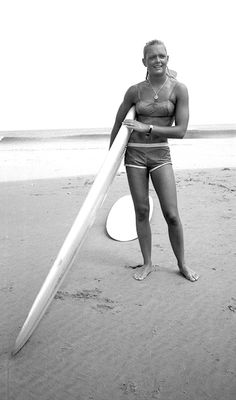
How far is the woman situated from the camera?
261cm

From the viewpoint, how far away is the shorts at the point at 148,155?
9.03ft

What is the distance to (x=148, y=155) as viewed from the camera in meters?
2.76

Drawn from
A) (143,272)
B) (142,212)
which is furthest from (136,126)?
(143,272)

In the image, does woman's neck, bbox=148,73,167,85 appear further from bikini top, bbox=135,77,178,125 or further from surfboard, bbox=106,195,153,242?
surfboard, bbox=106,195,153,242

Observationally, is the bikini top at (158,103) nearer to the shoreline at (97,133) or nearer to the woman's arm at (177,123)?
the woman's arm at (177,123)

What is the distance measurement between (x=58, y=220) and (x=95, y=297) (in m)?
1.86

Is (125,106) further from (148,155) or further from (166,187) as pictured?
(166,187)

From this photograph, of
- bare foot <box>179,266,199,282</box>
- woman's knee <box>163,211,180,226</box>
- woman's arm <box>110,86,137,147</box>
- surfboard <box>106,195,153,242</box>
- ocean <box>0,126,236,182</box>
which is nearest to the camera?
woman's arm <box>110,86,137,147</box>

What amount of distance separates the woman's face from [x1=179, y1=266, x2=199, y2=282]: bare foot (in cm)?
144

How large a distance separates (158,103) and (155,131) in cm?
19

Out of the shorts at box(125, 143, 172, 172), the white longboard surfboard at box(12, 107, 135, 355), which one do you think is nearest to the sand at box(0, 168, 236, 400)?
the white longboard surfboard at box(12, 107, 135, 355)

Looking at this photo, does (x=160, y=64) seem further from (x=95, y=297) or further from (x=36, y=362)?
(x=36, y=362)

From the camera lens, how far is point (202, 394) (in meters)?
1.80

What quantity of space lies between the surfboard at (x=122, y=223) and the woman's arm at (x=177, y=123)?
1.50 m
